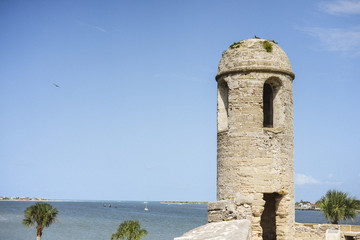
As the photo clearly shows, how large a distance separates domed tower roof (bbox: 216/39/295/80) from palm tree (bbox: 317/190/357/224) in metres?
12.7

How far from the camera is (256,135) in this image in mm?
9594

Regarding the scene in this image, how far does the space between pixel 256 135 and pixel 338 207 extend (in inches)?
526

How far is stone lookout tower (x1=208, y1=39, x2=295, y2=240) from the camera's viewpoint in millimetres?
9516

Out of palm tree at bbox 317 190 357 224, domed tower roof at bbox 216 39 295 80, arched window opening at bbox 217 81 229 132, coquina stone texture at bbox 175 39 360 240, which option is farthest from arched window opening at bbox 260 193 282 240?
palm tree at bbox 317 190 357 224

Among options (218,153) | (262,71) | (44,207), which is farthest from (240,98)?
(44,207)

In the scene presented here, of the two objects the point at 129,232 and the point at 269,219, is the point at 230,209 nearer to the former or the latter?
the point at 269,219

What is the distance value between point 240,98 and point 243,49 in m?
1.27

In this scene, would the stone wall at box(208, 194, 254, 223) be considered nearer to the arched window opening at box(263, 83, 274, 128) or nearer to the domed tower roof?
the arched window opening at box(263, 83, 274, 128)

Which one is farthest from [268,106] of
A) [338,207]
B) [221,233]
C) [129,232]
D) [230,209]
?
[129,232]

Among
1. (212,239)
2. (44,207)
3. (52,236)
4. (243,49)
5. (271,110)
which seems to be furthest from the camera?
(52,236)

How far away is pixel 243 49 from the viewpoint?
10.1m

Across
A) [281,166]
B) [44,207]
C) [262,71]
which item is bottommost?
[44,207]

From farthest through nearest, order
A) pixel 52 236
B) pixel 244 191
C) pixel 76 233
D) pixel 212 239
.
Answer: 1. pixel 76 233
2. pixel 52 236
3. pixel 244 191
4. pixel 212 239

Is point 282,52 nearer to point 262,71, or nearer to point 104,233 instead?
point 262,71
